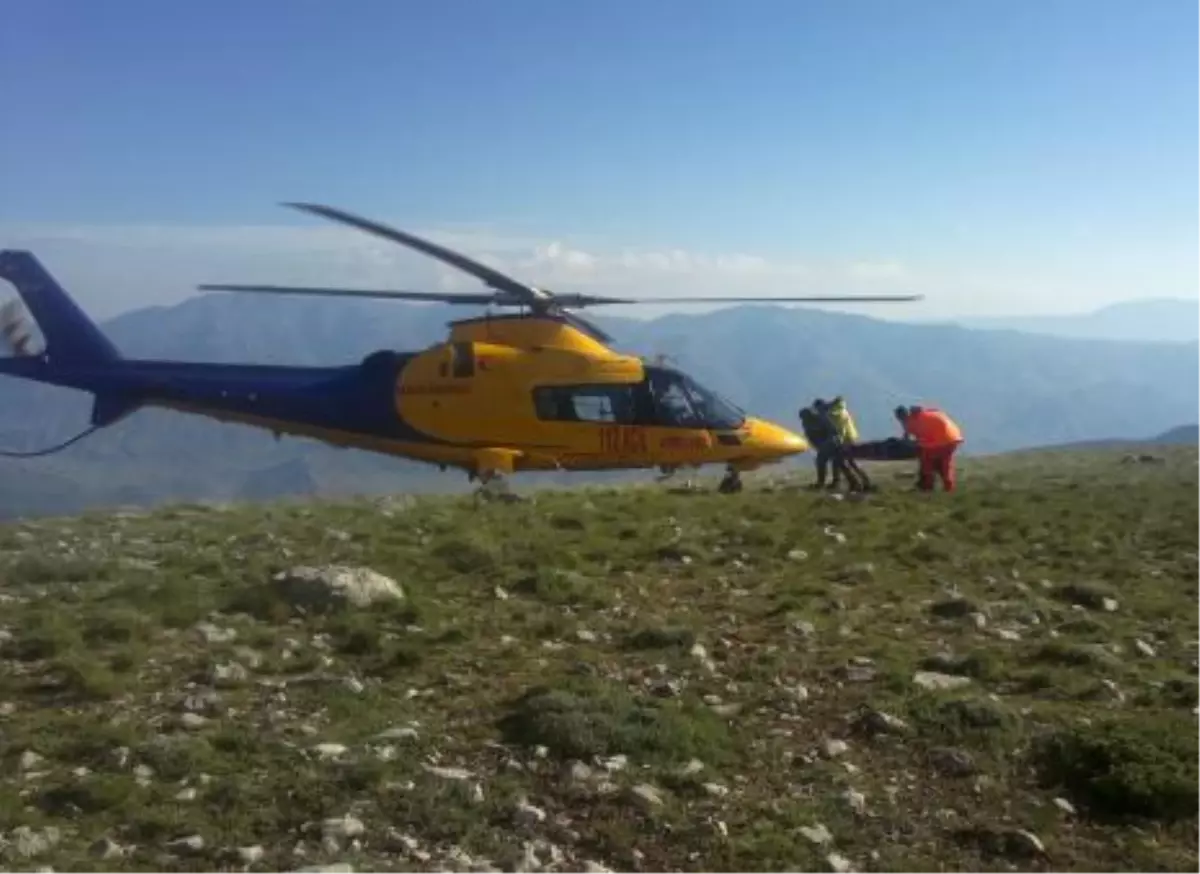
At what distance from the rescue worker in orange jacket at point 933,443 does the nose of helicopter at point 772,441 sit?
2.52 metres

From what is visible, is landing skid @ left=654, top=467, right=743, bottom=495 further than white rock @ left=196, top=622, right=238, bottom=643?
Yes

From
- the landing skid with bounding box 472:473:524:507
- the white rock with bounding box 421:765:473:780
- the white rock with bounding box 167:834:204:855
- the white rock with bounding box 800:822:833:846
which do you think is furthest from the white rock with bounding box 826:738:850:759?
the landing skid with bounding box 472:473:524:507

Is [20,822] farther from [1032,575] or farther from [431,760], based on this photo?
[1032,575]

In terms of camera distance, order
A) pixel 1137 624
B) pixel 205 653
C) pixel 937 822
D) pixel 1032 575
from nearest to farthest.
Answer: pixel 937 822, pixel 205 653, pixel 1137 624, pixel 1032 575

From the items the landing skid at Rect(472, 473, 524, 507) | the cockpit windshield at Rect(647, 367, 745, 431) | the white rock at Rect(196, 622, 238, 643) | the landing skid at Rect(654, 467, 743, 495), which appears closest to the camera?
the white rock at Rect(196, 622, 238, 643)

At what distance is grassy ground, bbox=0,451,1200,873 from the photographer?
691 cm

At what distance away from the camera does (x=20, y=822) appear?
6.64 meters

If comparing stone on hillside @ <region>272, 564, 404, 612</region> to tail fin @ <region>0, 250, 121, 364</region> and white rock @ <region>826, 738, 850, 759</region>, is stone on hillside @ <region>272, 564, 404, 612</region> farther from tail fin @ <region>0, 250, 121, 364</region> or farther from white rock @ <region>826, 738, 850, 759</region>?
tail fin @ <region>0, 250, 121, 364</region>

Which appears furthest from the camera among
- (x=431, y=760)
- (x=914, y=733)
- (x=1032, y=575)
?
(x=1032, y=575)

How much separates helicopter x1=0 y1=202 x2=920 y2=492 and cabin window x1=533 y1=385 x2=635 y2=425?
23 mm

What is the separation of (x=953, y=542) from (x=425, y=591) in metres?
8.56

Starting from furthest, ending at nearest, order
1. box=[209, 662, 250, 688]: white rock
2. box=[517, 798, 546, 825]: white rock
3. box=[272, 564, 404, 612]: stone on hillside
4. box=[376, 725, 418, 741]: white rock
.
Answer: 1. box=[272, 564, 404, 612]: stone on hillside
2. box=[209, 662, 250, 688]: white rock
3. box=[376, 725, 418, 741]: white rock
4. box=[517, 798, 546, 825]: white rock

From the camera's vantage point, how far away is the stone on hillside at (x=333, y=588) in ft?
38.2

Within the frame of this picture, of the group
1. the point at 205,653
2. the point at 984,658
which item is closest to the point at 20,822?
the point at 205,653
